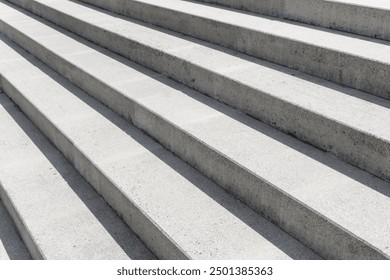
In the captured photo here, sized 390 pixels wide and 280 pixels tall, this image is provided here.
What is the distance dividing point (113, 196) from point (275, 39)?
1909 millimetres

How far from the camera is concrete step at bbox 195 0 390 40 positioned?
3635 mm

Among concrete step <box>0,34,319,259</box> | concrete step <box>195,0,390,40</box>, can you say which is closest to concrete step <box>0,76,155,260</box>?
concrete step <box>0,34,319,259</box>

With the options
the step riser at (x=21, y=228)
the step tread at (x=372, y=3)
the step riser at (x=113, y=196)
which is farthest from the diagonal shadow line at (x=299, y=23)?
the step riser at (x=21, y=228)

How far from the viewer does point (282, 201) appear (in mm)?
2611

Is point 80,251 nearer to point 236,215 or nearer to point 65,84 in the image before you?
point 236,215

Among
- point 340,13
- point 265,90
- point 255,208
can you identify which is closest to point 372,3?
point 340,13

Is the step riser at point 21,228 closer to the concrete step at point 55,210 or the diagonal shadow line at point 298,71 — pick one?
the concrete step at point 55,210

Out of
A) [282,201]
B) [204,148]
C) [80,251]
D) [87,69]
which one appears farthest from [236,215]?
[87,69]

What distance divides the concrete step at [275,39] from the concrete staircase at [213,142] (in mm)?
14

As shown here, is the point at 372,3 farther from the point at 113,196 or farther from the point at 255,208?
the point at 113,196

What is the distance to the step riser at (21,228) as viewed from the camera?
3099 millimetres

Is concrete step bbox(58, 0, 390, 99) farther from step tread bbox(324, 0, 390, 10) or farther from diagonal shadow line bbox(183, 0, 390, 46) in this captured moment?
step tread bbox(324, 0, 390, 10)

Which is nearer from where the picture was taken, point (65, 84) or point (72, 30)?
point (65, 84)

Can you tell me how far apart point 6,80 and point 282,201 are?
4138 millimetres
